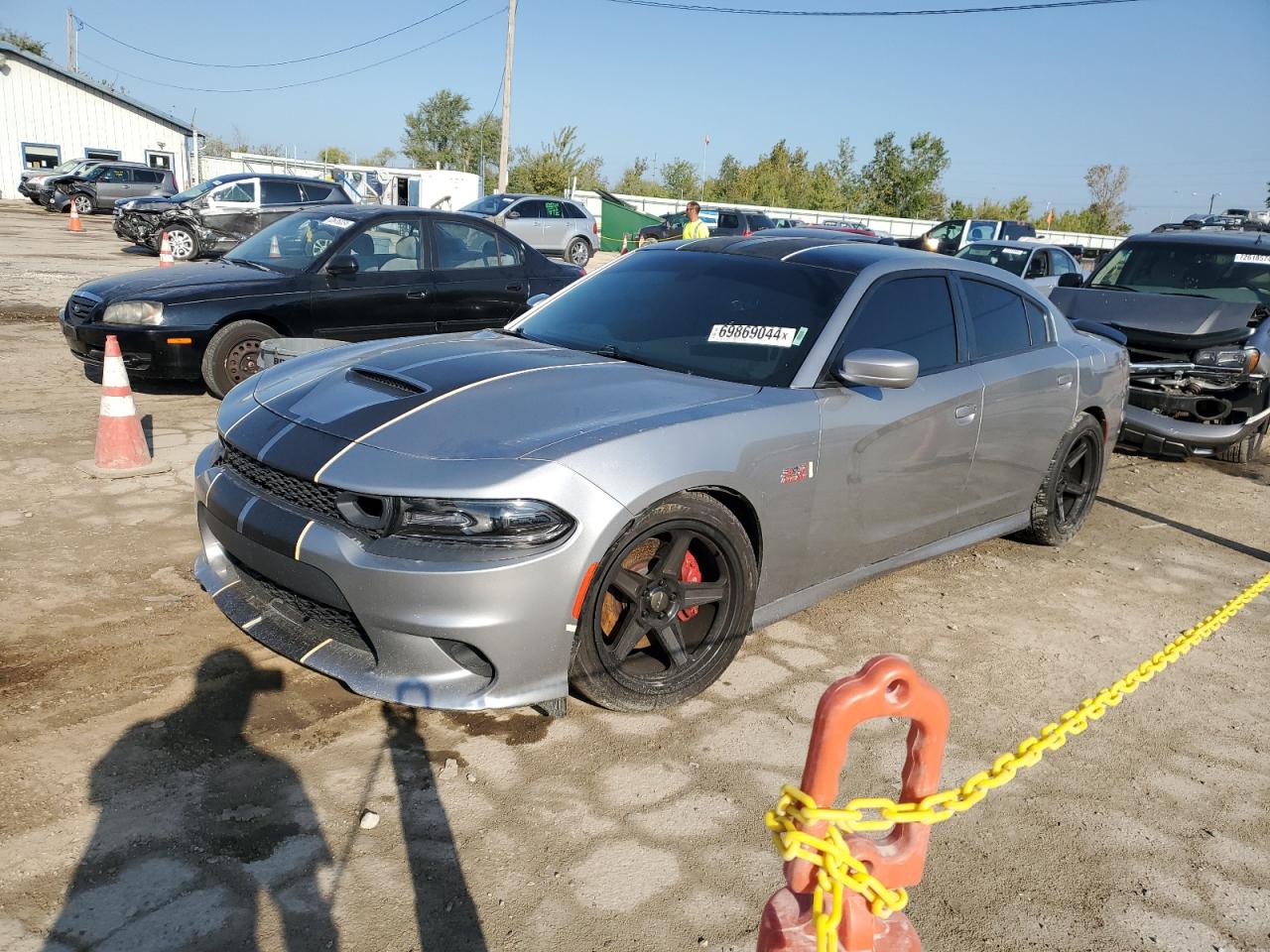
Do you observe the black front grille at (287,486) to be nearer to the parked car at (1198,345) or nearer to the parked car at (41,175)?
the parked car at (1198,345)

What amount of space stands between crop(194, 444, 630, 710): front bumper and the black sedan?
4.60 metres

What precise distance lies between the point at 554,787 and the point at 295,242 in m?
6.16

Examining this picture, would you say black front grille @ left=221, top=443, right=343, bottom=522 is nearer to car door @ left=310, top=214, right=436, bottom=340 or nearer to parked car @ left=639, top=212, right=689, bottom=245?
car door @ left=310, top=214, right=436, bottom=340

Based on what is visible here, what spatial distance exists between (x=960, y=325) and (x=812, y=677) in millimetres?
1828

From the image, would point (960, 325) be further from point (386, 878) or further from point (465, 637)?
point (386, 878)

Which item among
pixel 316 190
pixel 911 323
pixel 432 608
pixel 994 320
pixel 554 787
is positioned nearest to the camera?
pixel 432 608

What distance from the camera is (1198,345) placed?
7.56m

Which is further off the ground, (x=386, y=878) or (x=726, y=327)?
(x=726, y=327)

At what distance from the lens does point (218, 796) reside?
8.91 feet

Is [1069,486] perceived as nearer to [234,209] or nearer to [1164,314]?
[1164,314]

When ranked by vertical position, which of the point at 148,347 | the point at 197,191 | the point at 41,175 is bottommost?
the point at 148,347

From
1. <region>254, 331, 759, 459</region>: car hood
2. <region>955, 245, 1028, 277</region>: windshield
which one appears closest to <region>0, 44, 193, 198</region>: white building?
<region>955, 245, 1028, 277</region>: windshield

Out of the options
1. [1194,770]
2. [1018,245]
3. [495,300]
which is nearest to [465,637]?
[1194,770]

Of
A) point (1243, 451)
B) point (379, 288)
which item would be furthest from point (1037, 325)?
point (379, 288)
